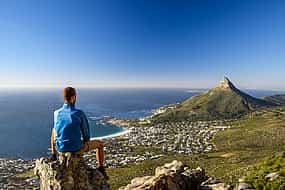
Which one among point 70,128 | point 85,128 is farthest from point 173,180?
point 70,128

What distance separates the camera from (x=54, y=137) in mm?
8031

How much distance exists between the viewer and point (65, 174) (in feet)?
26.2

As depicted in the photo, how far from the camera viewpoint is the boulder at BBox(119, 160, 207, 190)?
44.0 ft

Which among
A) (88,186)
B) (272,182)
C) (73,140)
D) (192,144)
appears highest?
(73,140)

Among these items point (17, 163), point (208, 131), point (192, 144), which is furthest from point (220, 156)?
point (17, 163)

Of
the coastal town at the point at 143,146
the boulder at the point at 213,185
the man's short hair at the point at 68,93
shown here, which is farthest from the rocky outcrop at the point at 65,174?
the coastal town at the point at 143,146

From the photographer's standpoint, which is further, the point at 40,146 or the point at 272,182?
the point at 40,146

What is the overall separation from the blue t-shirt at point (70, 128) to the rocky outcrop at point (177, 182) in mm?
6599

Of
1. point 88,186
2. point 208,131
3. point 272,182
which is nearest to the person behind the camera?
point 88,186

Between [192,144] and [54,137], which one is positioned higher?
[54,137]

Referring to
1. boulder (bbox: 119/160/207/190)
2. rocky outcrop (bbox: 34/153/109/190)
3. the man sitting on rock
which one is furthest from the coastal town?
the man sitting on rock

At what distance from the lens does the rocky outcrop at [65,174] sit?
7.95m

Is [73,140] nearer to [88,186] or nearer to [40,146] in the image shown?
[88,186]

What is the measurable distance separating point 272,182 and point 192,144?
386 ft
